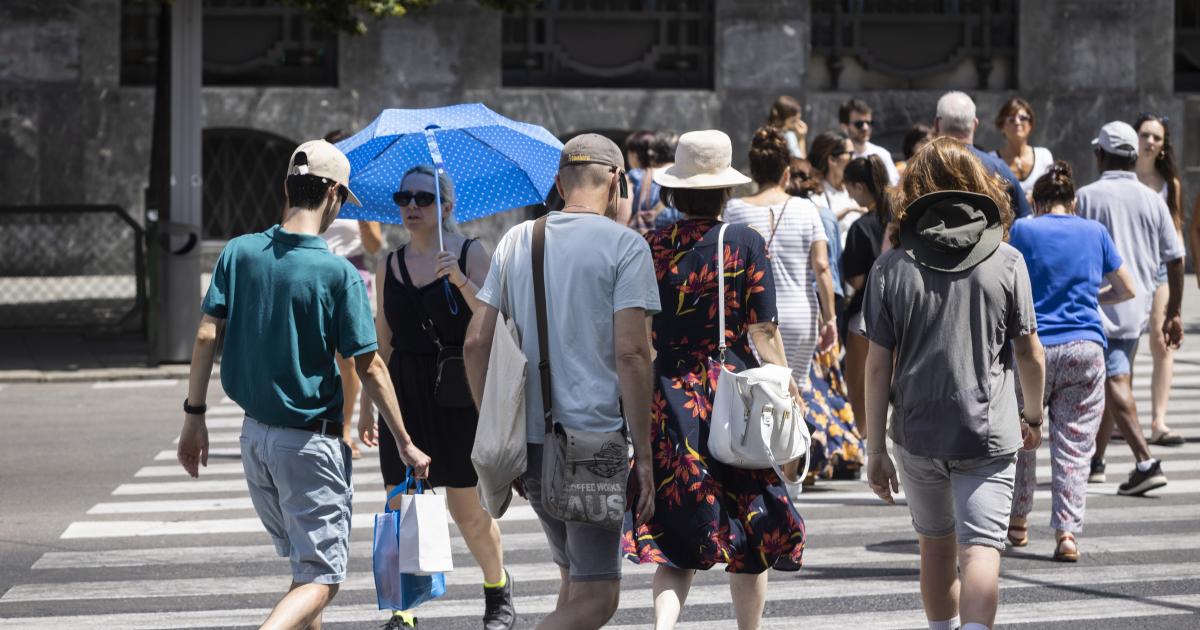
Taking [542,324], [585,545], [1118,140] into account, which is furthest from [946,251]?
[1118,140]

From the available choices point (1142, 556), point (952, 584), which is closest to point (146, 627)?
point (952, 584)

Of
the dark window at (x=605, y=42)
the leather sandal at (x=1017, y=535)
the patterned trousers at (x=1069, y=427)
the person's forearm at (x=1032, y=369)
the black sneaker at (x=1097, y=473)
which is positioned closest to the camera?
the person's forearm at (x=1032, y=369)

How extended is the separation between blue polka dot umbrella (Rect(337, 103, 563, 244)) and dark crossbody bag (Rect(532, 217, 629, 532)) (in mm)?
2421

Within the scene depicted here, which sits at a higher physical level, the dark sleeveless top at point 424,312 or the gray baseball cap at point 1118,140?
the gray baseball cap at point 1118,140

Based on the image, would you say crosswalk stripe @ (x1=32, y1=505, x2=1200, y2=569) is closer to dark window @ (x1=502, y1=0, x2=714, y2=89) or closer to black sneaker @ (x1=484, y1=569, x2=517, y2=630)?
black sneaker @ (x1=484, y1=569, x2=517, y2=630)

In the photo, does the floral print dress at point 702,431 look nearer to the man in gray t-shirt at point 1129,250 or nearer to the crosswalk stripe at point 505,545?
the crosswalk stripe at point 505,545

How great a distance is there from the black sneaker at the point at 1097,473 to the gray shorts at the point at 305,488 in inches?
224

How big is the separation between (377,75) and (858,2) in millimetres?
7131

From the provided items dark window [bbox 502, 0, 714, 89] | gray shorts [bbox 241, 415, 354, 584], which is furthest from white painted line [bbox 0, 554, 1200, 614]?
dark window [bbox 502, 0, 714, 89]

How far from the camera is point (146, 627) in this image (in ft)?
22.1

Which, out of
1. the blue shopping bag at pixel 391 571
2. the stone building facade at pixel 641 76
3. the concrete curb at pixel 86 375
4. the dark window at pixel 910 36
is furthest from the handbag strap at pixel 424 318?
the dark window at pixel 910 36

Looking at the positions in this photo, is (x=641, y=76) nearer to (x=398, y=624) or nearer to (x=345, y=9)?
(x=345, y=9)

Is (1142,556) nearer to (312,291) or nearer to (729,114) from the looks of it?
(312,291)

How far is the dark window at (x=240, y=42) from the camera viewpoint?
77.0 feet
